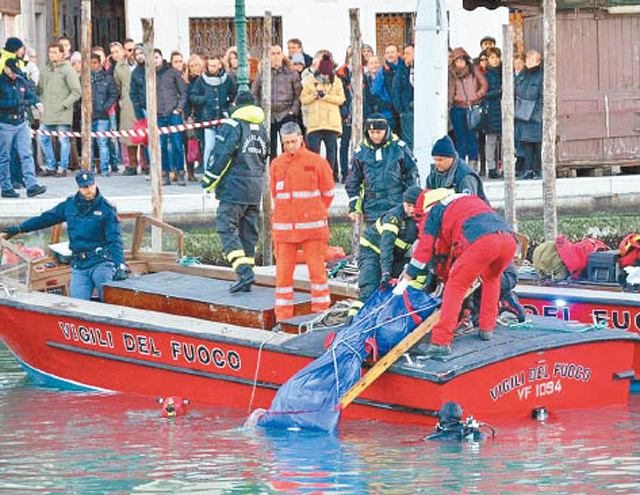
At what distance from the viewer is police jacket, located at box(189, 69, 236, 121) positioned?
80.2 ft

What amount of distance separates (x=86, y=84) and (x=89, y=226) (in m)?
7.59

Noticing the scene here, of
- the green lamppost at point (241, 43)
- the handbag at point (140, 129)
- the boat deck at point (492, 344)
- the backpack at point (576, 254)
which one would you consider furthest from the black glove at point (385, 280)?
Answer: the handbag at point (140, 129)

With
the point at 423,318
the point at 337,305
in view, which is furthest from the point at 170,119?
the point at 423,318

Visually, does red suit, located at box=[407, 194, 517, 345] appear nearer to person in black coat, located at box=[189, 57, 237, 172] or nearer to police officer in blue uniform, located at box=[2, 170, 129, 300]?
police officer in blue uniform, located at box=[2, 170, 129, 300]

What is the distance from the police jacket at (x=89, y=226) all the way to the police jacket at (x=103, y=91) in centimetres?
952

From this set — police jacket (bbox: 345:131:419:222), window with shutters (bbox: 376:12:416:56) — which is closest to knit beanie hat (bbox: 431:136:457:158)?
police jacket (bbox: 345:131:419:222)

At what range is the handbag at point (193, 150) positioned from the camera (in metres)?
25.4

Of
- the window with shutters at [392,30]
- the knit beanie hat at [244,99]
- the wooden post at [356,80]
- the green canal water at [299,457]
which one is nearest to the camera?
the green canal water at [299,457]

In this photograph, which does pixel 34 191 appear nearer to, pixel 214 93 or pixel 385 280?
pixel 214 93

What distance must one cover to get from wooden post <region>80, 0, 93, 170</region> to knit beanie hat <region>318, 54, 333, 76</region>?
3129 mm

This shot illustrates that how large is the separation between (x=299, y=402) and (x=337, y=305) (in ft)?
6.25

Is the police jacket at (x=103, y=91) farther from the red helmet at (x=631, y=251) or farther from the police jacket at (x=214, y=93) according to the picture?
the red helmet at (x=631, y=251)

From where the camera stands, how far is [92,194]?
16.2 metres

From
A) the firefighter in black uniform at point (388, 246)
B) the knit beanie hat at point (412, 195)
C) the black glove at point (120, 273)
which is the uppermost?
the knit beanie hat at point (412, 195)
